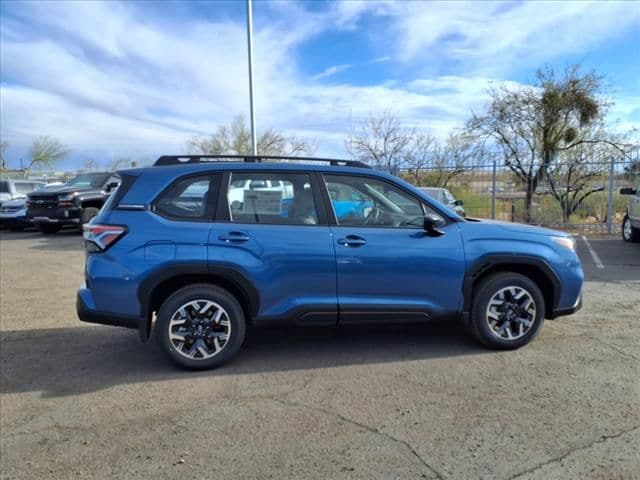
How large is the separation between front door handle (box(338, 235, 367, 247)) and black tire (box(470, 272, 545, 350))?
1195 millimetres

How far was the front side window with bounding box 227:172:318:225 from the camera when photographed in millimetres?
4133

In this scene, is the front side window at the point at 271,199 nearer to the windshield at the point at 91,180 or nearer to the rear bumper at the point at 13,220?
the windshield at the point at 91,180

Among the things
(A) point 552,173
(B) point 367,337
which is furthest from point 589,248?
(B) point 367,337

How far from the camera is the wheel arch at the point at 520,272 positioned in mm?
4297

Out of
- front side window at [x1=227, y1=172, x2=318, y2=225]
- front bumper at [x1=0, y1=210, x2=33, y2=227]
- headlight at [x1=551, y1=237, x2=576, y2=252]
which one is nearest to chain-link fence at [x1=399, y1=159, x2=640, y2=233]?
headlight at [x1=551, y1=237, x2=576, y2=252]

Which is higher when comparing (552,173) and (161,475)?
(552,173)

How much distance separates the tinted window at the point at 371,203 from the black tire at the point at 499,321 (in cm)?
85

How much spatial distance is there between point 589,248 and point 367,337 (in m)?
8.37

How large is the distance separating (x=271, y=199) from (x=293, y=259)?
588 mm

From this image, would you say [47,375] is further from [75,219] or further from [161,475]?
[75,219]

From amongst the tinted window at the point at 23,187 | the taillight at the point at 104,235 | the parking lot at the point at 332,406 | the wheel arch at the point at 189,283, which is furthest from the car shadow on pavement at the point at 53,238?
the wheel arch at the point at 189,283

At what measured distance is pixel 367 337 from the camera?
491 cm

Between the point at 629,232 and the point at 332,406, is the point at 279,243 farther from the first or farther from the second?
the point at 629,232

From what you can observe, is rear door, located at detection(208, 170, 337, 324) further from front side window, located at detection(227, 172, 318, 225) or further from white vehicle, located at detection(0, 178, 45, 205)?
white vehicle, located at detection(0, 178, 45, 205)
